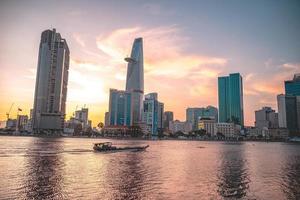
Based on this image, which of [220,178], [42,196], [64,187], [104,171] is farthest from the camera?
[104,171]

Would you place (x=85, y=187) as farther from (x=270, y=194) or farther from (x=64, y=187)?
(x=270, y=194)

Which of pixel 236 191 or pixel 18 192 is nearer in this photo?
pixel 18 192

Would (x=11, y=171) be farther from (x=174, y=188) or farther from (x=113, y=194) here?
(x=174, y=188)

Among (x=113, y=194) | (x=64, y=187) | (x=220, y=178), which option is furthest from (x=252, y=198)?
(x=64, y=187)

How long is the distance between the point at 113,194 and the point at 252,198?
19.9 m

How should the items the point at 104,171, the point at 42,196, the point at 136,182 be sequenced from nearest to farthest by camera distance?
the point at 42,196, the point at 136,182, the point at 104,171

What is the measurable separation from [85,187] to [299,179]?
141 feet

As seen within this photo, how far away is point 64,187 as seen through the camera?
43062mm

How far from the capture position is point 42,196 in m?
37.0

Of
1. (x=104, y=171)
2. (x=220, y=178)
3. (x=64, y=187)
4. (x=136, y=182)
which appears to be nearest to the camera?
(x=64, y=187)

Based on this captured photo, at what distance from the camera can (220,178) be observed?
56219 mm

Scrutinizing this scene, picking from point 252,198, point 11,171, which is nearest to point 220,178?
point 252,198

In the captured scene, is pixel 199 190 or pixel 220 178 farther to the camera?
pixel 220 178

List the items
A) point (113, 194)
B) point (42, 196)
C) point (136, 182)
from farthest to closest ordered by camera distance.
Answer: point (136, 182) < point (113, 194) < point (42, 196)
